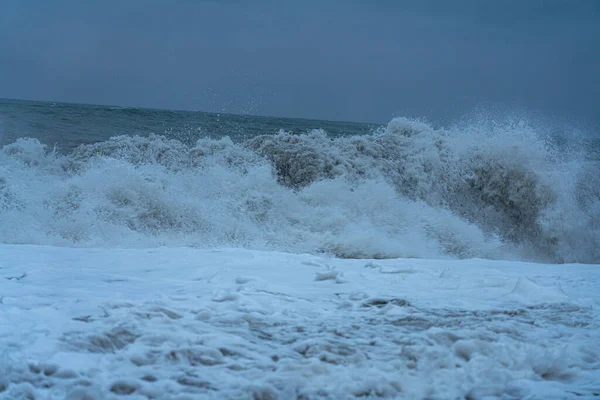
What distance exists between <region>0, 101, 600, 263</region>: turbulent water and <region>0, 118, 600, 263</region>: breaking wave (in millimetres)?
21

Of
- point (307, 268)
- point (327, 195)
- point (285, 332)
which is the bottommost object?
point (285, 332)

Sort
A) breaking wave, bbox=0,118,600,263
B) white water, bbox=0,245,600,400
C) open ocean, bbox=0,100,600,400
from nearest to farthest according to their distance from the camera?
white water, bbox=0,245,600,400, open ocean, bbox=0,100,600,400, breaking wave, bbox=0,118,600,263

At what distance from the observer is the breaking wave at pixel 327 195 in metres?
6.37

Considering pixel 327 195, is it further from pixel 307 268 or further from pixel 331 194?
pixel 307 268

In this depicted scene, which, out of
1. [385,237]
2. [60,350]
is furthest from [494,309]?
[385,237]

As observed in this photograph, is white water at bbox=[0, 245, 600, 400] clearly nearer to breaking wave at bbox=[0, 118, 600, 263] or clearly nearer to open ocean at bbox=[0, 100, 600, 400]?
open ocean at bbox=[0, 100, 600, 400]

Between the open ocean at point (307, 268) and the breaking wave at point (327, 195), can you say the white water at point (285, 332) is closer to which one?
the open ocean at point (307, 268)

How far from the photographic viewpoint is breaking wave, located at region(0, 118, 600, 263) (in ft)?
20.9

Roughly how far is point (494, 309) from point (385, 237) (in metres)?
3.53

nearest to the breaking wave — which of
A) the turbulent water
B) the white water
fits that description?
the turbulent water

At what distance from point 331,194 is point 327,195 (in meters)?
0.06

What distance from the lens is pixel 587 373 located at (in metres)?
2.20

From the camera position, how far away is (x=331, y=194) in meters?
7.61

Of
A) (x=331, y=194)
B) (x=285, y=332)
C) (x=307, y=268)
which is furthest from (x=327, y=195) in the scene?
(x=285, y=332)
